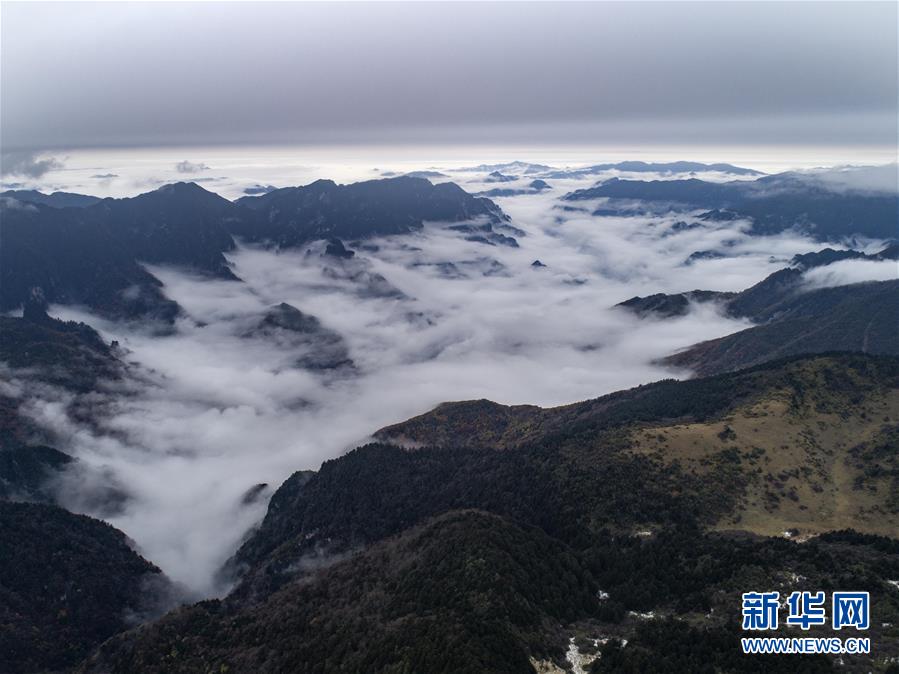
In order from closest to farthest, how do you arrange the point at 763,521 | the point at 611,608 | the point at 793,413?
1. the point at 611,608
2. the point at 763,521
3. the point at 793,413

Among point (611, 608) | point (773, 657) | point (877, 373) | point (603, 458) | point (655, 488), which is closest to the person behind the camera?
point (773, 657)

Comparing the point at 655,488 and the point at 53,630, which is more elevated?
the point at 655,488

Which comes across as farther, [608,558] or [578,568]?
[608,558]

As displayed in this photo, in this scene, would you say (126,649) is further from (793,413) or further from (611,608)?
(793,413)

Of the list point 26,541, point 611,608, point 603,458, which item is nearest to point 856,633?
point 611,608

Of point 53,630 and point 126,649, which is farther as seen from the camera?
point 53,630

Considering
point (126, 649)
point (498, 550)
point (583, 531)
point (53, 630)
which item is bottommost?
point (53, 630)

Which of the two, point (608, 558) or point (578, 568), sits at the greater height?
point (578, 568)

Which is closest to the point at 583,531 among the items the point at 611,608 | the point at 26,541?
the point at 611,608

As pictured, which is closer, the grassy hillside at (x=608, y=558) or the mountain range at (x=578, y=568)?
the mountain range at (x=578, y=568)

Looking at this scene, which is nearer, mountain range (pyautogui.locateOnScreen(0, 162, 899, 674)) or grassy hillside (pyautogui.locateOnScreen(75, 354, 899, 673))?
mountain range (pyautogui.locateOnScreen(0, 162, 899, 674))
